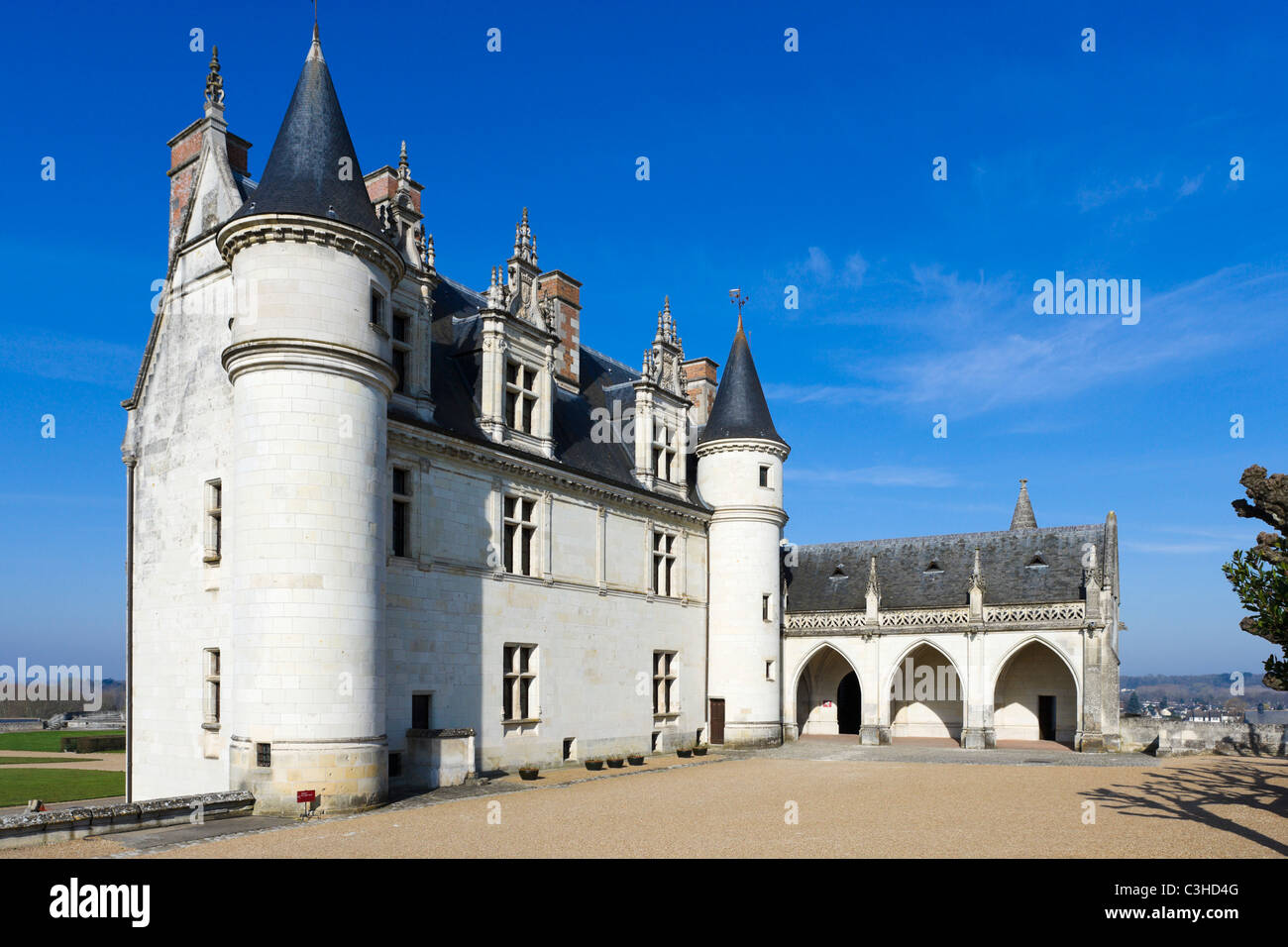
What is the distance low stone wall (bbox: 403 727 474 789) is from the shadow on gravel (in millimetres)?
11341

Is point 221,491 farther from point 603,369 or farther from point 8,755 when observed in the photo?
point 8,755

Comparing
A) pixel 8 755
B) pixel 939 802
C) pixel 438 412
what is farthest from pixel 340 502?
pixel 8 755

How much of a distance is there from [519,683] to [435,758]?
4129 mm

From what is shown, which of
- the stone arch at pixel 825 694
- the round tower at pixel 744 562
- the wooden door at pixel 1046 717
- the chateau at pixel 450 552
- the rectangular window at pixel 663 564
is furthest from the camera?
the stone arch at pixel 825 694

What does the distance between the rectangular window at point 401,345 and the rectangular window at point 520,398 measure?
10.1ft

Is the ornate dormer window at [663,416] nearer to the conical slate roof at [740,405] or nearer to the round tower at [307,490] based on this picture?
the conical slate roof at [740,405]

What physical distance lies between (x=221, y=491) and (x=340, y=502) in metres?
3.55

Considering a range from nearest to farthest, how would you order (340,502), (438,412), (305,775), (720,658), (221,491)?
(305,775) < (340,502) < (221,491) < (438,412) < (720,658)

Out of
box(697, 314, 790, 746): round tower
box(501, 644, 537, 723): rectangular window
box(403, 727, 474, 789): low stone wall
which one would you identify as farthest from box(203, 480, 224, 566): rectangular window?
box(697, 314, 790, 746): round tower

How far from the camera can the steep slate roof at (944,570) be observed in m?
30.6

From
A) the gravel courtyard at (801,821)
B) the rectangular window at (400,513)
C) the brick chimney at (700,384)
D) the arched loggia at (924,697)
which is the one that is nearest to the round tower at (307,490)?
the gravel courtyard at (801,821)

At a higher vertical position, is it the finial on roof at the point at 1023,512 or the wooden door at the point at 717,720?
the finial on roof at the point at 1023,512
